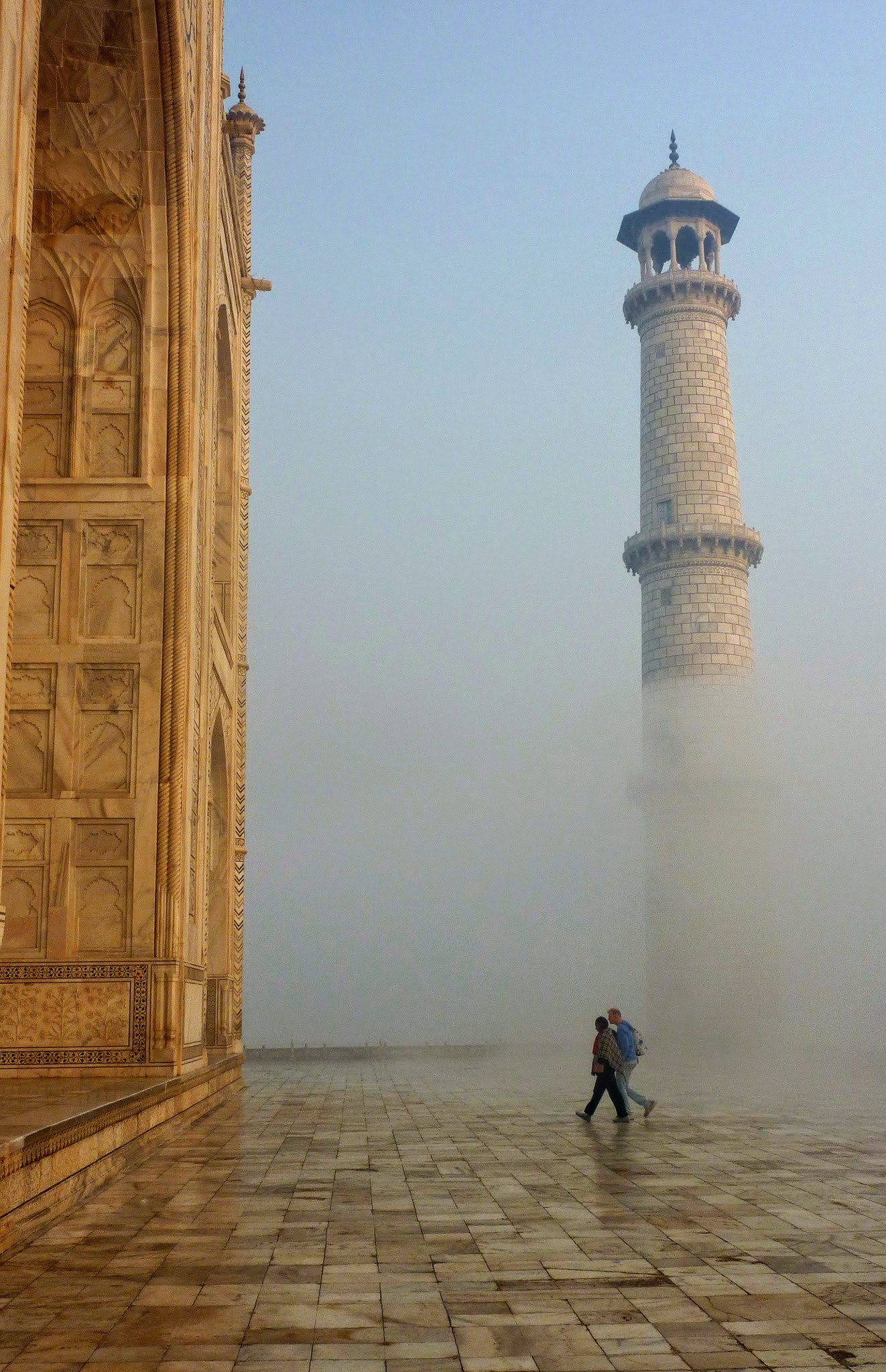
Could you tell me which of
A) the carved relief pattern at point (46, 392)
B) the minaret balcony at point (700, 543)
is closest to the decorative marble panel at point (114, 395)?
the carved relief pattern at point (46, 392)

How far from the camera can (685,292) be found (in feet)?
110

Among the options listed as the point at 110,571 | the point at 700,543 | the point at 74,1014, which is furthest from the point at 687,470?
the point at 74,1014

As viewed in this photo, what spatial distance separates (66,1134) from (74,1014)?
15.4 feet

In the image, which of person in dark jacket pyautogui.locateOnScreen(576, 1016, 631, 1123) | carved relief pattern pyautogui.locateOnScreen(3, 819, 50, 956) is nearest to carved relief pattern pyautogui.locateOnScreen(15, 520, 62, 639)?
carved relief pattern pyautogui.locateOnScreen(3, 819, 50, 956)

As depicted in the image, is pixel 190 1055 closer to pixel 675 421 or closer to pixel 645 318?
pixel 675 421

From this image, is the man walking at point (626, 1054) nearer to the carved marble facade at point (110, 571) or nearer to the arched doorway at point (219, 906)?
the carved marble facade at point (110, 571)

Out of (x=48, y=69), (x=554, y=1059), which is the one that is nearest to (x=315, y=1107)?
(x=48, y=69)

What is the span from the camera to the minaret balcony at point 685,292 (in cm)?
3350

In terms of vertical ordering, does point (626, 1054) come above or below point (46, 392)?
below

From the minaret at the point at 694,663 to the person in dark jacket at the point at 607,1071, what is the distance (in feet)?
67.8

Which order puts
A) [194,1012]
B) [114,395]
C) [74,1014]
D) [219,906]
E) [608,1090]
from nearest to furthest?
[74,1014] < [608,1090] < [194,1012] < [114,395] < [219,906]

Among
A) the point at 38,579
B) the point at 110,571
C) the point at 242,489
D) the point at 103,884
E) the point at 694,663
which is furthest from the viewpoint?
the point at 694,663

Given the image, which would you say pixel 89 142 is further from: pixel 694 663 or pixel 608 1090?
pixel 694 663

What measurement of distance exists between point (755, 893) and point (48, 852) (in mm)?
24106
